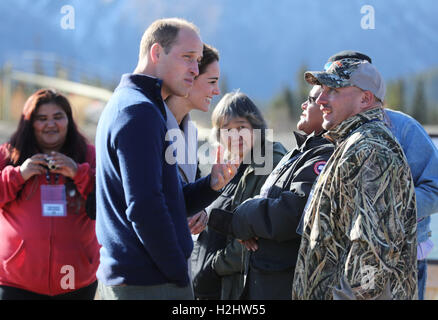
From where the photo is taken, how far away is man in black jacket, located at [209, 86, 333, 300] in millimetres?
2863

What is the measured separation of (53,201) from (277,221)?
149 centimetres

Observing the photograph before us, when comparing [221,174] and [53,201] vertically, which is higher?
[221,174]

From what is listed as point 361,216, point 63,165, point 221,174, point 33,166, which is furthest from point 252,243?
point 33,166

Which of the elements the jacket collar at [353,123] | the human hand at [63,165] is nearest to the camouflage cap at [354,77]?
the jacket collar at [353,123]

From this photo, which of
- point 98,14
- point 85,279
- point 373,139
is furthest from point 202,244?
point 98,14

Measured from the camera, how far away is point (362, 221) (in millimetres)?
2320

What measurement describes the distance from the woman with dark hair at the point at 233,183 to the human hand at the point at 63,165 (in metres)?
0.84

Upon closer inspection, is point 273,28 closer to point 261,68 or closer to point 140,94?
point 261,68

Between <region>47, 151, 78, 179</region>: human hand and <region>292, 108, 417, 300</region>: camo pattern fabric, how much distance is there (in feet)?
5.27

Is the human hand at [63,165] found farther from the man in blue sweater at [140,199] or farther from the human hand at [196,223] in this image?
the man in blue sweater at [140,199]

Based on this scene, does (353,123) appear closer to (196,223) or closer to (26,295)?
(196,223)

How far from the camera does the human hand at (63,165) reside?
3604 mm

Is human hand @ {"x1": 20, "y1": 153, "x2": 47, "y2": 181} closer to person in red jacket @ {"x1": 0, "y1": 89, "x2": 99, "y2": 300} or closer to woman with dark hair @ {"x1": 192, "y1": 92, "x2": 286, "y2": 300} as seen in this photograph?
person in red jacket @ {"x1": 0, "y1": 89, "x2": 99, "y2": 300}

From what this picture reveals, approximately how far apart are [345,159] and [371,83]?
1.43 feet
